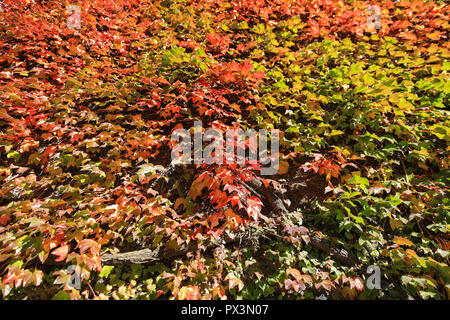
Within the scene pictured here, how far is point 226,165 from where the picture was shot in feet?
6.98

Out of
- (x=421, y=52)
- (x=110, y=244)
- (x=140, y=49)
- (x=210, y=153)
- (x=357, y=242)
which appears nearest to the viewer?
(x=357, y=242)

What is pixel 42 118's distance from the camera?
2.66m

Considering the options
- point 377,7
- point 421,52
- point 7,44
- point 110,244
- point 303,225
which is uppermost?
point 377,7

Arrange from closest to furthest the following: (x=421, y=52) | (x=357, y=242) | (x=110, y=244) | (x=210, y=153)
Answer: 1. (x=357, y=242)
2. (x=110, y=244)
3. (x=210, y=153)
4. (x=421, y=52)

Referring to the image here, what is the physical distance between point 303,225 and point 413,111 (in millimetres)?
1889

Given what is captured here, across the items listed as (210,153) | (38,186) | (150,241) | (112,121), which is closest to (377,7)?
(210,153)

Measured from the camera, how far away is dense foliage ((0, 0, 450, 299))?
178 centimetres

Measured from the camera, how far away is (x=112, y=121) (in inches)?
110

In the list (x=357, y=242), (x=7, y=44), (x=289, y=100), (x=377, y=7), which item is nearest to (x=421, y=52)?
(x=377, y=7)

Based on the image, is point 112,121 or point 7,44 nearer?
point 112,121

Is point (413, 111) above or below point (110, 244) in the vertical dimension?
above

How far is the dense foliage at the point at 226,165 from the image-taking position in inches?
70.0

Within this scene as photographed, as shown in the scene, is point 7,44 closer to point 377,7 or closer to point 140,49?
point 140,49

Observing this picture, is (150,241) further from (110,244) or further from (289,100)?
(289,100)
